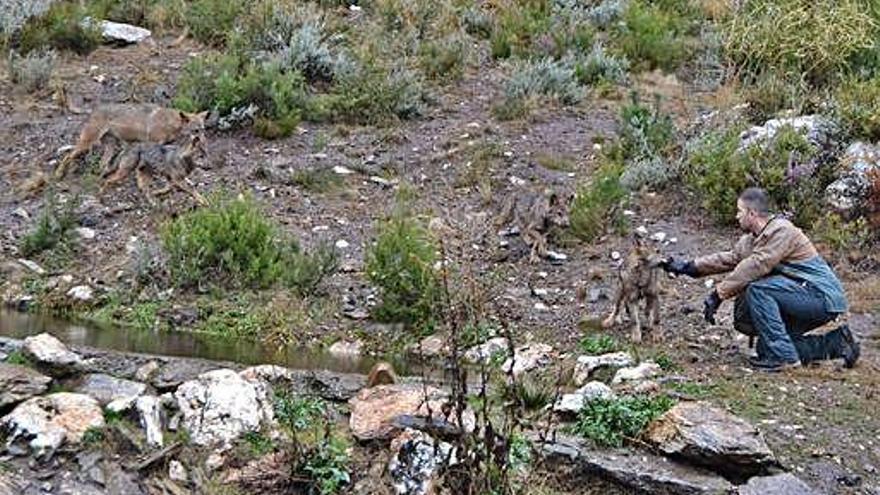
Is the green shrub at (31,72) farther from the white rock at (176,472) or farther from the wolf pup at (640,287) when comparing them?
→ the white rock at (176,472)

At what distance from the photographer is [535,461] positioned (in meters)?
5.36

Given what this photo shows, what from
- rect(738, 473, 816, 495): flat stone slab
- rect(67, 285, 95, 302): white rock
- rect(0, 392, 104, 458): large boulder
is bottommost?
rect(67, 285, 95, 302): white rock

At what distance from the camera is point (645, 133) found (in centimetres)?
1222

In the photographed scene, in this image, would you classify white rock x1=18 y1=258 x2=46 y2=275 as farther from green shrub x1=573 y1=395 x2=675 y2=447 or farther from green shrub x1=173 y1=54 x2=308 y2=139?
green shrub x1=573 y1=395 x2=675 y2=447

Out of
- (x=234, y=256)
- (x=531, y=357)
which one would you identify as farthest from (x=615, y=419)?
(x=234, y=256)

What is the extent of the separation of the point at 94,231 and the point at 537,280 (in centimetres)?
380

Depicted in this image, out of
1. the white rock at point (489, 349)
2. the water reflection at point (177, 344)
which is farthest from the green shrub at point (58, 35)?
the white rock at point (489, 349)

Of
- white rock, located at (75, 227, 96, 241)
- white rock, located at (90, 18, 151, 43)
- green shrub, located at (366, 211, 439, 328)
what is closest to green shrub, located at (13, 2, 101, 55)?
white rock, located at (90, 18, 151, 43)

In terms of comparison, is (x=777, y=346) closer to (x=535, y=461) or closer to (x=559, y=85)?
(x=535, y=461)

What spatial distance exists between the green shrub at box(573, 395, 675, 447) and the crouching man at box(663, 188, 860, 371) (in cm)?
153

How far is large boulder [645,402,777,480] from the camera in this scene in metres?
5.70

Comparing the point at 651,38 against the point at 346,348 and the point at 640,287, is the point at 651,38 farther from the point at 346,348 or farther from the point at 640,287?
the point at 346,348

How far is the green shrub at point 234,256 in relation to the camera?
9492 mm

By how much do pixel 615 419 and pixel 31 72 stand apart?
933 centimetres
